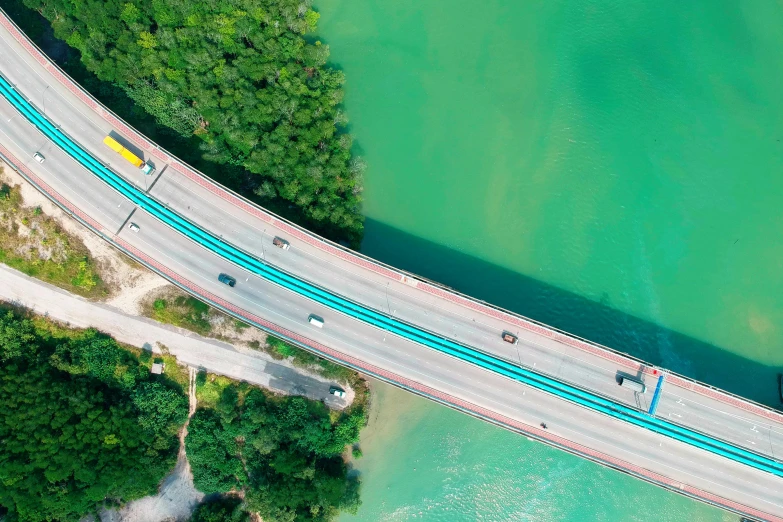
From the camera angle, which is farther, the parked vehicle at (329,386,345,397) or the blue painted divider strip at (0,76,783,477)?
the parked vehicle at (329,386,345,397)

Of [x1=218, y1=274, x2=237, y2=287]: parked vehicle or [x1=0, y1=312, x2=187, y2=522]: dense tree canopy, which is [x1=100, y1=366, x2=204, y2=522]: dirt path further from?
[x1=218, y1=274, x2=237, y2=287]: parked vehicle

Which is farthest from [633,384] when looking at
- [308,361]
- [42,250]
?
[42,250]

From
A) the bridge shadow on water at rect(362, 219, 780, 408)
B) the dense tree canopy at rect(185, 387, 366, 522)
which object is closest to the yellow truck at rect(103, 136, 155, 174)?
the dense tree canopy at rect(185, 387, 366, 522)

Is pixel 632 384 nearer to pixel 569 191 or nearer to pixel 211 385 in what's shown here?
pixel 569 191

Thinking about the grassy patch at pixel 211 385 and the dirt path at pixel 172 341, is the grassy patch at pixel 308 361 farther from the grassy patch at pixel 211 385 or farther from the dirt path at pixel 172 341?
the grassy patch at pixel 211 385

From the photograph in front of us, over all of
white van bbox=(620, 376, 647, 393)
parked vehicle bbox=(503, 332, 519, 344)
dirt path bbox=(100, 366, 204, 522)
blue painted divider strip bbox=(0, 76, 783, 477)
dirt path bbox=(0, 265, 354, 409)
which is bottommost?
dirt path bbox=(100, 366, 204, 522)

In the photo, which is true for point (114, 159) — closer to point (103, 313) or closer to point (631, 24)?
point (103, 313)
